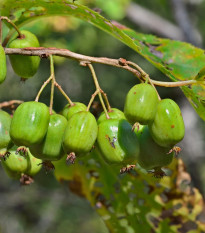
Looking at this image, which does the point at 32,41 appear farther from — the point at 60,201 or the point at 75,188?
the point at 60,201

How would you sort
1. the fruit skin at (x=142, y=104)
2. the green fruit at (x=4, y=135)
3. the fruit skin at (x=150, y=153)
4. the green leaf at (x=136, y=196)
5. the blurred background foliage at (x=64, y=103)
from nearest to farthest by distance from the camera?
the fruit skin at (x=142, y=104)
the fruit skin at (x=150, y=153)
the green fruit at (x=4, y=135)
the green leaf at (x=136, y=196)
the blurred background foliage at (x=64, y=103)

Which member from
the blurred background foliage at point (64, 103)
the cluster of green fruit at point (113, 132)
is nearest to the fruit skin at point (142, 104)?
the cluster of green fruit at point (113, 132)

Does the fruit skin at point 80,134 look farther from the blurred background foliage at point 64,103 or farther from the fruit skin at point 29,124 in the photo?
the blurred background foliage at point 64,103

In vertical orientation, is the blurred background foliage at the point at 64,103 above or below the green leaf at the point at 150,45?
below

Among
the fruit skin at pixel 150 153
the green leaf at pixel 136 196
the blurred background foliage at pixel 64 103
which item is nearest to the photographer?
the fruit skin at pixel 150 153

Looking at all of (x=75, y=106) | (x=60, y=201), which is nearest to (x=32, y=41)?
(x=75, y=106)

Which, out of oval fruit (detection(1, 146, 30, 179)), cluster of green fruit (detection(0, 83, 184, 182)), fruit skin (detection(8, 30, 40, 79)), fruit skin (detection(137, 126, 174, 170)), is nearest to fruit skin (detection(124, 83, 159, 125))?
cluster of green fruit (detection(0, 83, 184, 182))
